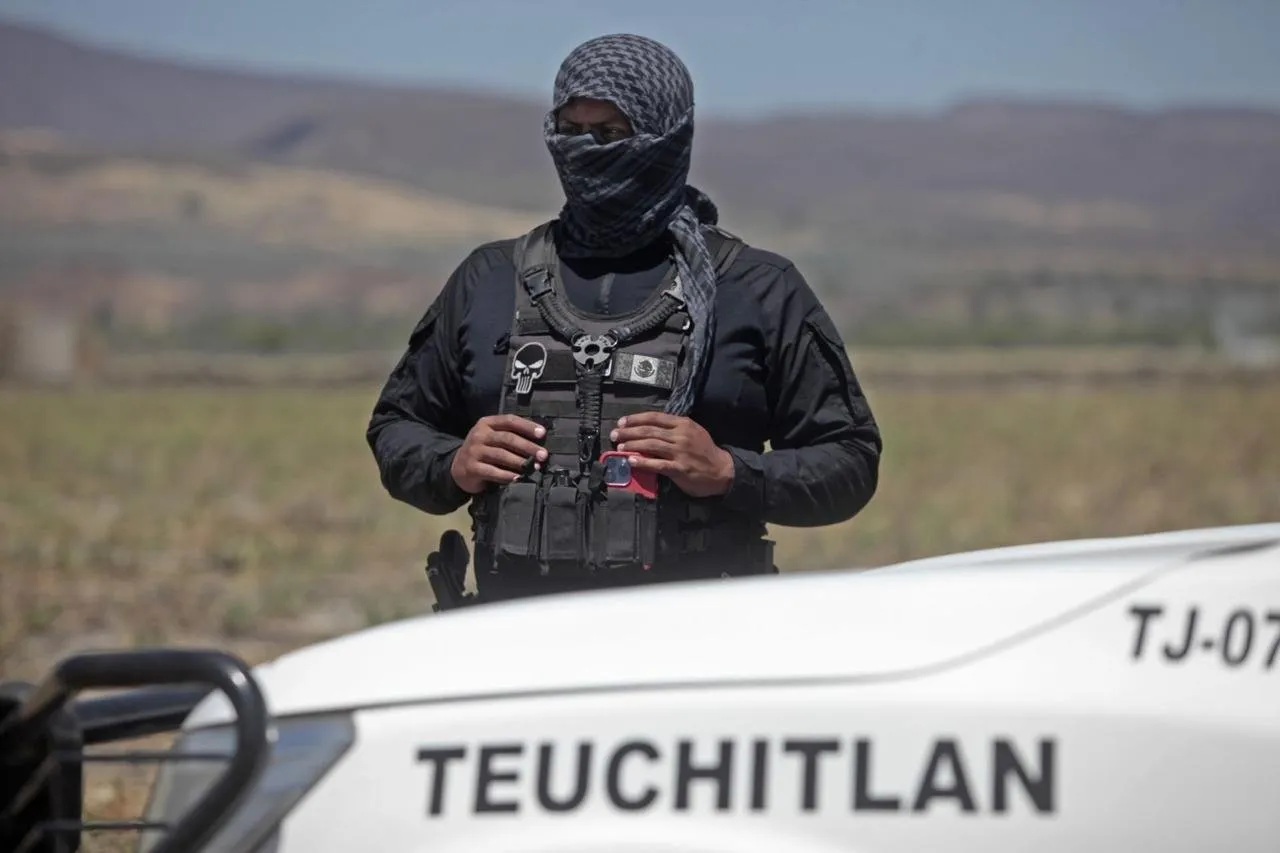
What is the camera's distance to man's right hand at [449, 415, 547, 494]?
3.63 metres

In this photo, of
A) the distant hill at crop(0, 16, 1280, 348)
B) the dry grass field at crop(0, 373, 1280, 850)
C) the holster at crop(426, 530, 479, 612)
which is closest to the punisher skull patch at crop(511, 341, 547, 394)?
the holster at crop(426, 530, 479, 612)

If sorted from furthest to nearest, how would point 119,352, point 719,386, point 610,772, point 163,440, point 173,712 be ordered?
point 119,352, point 163,440, point 719,386, point 173,712, point 610,772

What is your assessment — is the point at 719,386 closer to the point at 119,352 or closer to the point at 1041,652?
the point at 1041,652

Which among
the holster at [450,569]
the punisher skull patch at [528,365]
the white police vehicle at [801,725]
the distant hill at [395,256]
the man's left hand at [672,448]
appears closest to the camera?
the white police vehicle at [801,725]

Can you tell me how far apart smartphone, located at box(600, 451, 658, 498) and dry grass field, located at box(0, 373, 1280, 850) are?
261 cm

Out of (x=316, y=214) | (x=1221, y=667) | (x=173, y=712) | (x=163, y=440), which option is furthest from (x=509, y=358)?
(x=316, y=214)

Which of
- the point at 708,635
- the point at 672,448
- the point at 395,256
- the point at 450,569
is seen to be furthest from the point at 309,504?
the point at 395,256

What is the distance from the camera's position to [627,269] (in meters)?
3.83

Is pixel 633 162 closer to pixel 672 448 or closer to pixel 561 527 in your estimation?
pixel 672 448

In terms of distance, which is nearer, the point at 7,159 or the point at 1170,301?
the point at 1170,301

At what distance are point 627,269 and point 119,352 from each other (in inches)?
3111

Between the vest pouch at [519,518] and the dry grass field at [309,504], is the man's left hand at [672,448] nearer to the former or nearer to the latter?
the vest pouch at [519,518]

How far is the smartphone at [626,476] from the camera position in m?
3.61

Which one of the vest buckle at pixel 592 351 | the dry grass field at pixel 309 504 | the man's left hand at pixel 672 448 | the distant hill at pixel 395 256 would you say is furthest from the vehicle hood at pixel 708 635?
the distant hill at pixel 395 256
